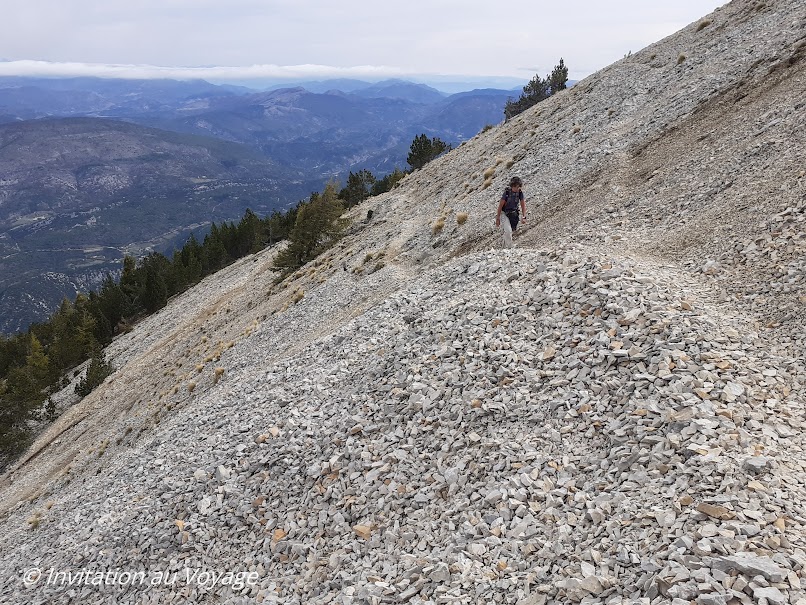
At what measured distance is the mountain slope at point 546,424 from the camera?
25.0 ft

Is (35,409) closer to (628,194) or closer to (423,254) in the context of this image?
(423,254)

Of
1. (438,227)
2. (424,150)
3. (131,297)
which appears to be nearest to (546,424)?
(438,227)

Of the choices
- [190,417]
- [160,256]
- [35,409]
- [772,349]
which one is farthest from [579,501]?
[160,256]

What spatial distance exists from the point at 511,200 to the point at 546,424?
12.5 meters

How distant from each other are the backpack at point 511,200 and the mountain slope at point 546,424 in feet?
7.52

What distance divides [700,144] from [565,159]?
347 inches

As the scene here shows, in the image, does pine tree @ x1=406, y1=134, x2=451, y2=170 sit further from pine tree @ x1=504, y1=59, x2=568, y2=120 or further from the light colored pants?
the light colored pants

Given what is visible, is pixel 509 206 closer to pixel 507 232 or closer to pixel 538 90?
pixel 507 232

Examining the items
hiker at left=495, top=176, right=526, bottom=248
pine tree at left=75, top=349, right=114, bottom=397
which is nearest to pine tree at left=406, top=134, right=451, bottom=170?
pine tree at left=75, top=349, right=114, bottom=397

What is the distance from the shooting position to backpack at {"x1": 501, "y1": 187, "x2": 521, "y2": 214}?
67.2 feet

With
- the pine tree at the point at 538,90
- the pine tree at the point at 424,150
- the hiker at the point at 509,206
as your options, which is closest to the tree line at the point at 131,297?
the pine tree at the point at 424,150

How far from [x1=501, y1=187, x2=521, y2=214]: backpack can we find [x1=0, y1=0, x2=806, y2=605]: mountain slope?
229 centimetres

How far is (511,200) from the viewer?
2053cm

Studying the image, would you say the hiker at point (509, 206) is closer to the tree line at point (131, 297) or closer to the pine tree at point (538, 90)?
the tree line at point (131, 297)
